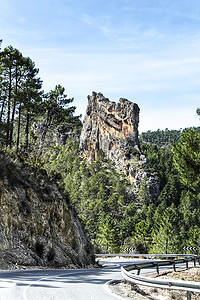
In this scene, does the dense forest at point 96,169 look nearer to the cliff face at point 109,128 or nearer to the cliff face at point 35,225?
the cliff face at point 35,225

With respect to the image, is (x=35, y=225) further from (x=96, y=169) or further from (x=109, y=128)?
(x=109, y=128)

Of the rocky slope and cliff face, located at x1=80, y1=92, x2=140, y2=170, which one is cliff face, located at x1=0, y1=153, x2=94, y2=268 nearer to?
the rocky slope

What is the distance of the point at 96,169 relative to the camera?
424 ft

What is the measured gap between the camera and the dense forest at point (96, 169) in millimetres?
24278

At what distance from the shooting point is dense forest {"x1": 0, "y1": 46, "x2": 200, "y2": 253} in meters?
24.3

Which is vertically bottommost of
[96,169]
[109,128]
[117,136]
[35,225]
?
[35,225]

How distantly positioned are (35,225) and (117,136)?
396 feet

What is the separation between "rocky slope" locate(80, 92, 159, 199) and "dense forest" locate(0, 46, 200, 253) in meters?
3.58

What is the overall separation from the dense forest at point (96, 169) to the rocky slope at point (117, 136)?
358 cm

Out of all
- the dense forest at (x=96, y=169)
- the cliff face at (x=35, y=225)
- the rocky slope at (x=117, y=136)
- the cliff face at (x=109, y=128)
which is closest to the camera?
the cliff face at (x=35, y=225)

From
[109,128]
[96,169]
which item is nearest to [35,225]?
[96,169]

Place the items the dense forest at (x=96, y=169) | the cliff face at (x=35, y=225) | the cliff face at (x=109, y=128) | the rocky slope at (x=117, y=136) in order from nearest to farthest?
the cliff face at (x=35, y=225)
the dense forest at (x=96, y=169)
the rocky slope at (x=117, y=136)
the cliff face at (x=109, y=128)

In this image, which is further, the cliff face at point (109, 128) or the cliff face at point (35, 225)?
the cliff face at point (109, 128)

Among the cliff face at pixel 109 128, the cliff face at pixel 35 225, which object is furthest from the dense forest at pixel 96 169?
the cliff face at pixel 109 128
